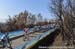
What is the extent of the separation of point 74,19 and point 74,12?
0.39 metres

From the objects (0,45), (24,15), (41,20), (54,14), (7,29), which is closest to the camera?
(7,29)

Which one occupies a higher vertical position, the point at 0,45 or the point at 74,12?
the point at 74,12

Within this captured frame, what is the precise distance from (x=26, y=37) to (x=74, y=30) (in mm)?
9455

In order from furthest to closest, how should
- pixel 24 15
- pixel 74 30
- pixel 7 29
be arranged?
pixel 24 15, pixel 74 30, pixel 7 29

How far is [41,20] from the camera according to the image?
90.1 meters

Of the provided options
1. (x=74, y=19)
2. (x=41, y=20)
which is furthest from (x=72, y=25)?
(x=41, y=20)

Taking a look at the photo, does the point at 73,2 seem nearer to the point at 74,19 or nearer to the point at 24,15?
the point at 74,19

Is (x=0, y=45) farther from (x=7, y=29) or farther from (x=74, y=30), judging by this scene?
(x=7, y=29)

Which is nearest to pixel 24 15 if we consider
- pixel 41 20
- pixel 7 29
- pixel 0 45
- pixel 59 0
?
pixel 41 20

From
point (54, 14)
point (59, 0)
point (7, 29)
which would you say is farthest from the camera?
point (54, 14)

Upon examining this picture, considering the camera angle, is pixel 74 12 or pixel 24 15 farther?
pixel 24 15

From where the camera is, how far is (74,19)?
13.6 metres

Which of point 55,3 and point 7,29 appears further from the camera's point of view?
point 55,3

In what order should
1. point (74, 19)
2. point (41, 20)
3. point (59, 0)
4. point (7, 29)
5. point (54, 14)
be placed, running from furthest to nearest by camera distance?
point (41, 20)
point (54, 14)
point (59, 0)
point (74, 19)
point (7, 29)
